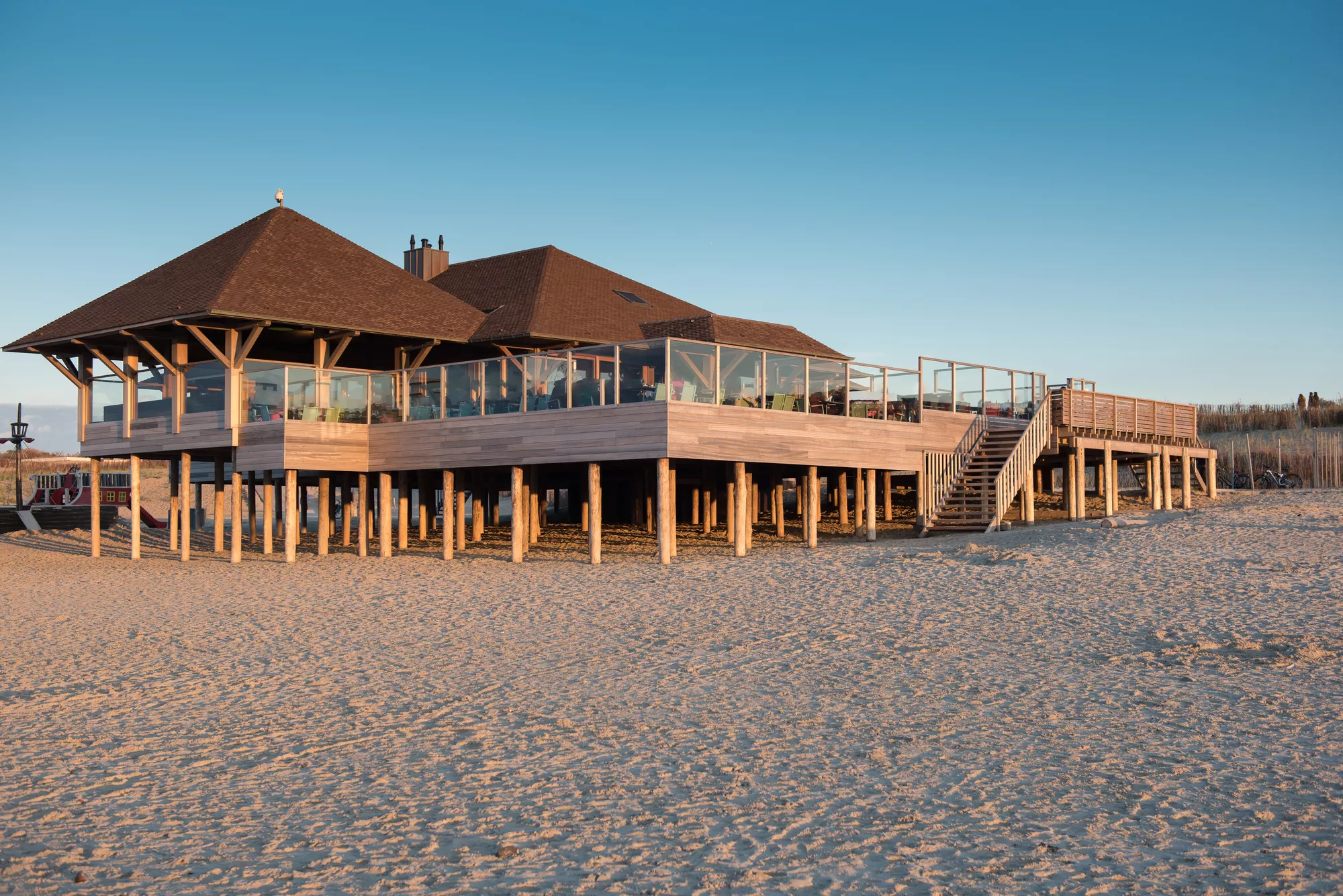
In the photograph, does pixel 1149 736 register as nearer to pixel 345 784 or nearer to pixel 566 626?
pixel 345 784

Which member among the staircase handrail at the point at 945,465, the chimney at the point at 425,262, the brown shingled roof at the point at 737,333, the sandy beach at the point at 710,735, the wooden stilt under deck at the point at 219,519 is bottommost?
the sandy beach at the point at 710,735

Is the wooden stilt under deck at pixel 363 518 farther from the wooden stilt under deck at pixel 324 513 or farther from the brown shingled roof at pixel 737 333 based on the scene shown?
the brown shingled roof at pixel 737 333

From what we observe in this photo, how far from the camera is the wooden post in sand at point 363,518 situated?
2408cm

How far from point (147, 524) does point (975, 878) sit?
37407mm

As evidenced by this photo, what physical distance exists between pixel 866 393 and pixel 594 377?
6.09 meters

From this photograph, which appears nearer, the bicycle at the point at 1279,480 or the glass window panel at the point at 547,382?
the glass window panel at the point at 547,382

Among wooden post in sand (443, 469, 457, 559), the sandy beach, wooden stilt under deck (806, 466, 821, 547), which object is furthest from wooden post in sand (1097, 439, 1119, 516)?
wooden post in sand (443, 469, 457, 559)

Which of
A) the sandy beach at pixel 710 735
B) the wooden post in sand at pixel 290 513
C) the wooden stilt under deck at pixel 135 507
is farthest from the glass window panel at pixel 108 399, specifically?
the sandy beach at pixel 710 735

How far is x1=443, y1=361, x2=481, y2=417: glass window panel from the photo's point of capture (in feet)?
71.8

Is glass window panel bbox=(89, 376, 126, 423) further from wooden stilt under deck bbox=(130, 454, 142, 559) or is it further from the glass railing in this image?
the glass railing

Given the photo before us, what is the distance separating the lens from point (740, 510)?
67.8ft

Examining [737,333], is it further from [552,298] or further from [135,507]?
[135,507]

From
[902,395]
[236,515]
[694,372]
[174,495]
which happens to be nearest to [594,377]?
[694,372]

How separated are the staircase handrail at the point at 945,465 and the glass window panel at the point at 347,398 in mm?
11579
